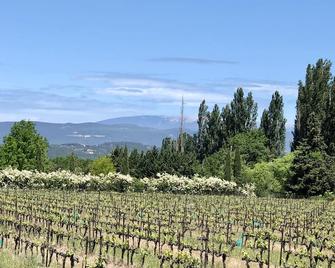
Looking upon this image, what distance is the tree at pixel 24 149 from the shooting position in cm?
8120

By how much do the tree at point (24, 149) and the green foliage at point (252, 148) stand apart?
94.3ft

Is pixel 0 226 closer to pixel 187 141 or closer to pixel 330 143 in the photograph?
pixel 330 143

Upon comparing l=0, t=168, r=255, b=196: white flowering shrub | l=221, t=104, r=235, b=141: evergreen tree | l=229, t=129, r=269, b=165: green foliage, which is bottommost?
l=0, t=168, r=255, b=196: white flowering shrub

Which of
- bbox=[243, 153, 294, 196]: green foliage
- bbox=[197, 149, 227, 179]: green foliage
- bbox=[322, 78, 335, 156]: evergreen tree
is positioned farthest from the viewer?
bbox=[197, 149, 227, 179]: green foliage

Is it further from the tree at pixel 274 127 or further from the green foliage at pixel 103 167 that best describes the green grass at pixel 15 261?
the tree at pixel 274 127

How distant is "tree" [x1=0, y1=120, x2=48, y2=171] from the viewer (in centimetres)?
8120

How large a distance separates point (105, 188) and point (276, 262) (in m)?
43.5

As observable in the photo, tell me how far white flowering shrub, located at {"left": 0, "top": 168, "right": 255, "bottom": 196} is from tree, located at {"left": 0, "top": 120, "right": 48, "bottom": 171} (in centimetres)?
1570

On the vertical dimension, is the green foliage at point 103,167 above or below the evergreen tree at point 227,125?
below

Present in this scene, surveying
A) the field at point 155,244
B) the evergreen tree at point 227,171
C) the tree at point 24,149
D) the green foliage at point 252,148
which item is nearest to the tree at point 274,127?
the green foliage at point 252,148

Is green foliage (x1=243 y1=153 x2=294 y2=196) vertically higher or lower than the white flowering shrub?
higher

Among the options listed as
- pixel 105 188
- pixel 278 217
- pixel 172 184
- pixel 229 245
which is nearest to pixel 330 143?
pixel 172 184

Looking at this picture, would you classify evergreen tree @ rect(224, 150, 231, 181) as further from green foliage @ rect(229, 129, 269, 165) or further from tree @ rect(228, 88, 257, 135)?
tree @ rect(228, 88, 257, 135)

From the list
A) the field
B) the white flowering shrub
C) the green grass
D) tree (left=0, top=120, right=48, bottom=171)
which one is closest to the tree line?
tree (left=0, top=120, right=48, bottom=171)
